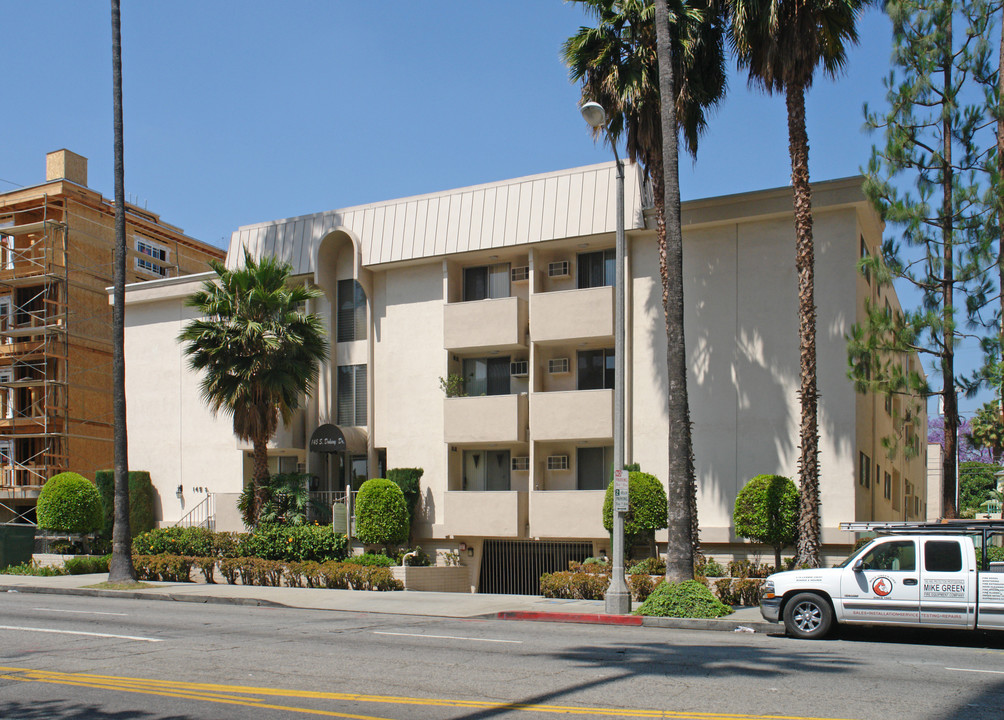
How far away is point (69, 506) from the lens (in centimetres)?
3066

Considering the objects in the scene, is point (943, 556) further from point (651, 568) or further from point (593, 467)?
point (593, 467)

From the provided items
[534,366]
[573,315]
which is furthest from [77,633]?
[573,315]

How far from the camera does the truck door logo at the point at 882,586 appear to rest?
1438 cm

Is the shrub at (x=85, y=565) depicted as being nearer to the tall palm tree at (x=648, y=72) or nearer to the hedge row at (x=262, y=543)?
the hedge row at (x=262, y=543)

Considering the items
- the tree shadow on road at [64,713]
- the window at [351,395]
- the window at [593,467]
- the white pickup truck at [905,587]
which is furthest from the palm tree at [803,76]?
the tree shadow on road at [64,713]

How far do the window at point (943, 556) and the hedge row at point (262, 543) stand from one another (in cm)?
1678

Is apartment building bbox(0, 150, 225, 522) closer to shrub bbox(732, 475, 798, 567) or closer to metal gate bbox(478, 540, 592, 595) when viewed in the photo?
metal gate bbox(478, 540, 592, 595)

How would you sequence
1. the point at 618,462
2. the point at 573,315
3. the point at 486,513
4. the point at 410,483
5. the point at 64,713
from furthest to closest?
1. the point at 410,483
2. the point at 486,513
3. the point at 573,315
4. the point at 618,462
5. the point at 64,713

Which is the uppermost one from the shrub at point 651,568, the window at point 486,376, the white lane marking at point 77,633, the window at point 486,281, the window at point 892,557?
the window at point 486,281

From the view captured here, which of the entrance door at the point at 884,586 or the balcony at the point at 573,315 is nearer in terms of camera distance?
the entrance door at the point at 884,586

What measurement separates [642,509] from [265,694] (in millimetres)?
15097

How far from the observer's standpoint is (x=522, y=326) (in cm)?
2725

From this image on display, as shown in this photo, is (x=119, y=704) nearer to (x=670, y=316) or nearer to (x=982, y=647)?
(x=982, y=647)

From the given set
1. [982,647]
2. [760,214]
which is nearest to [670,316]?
[760,214]
